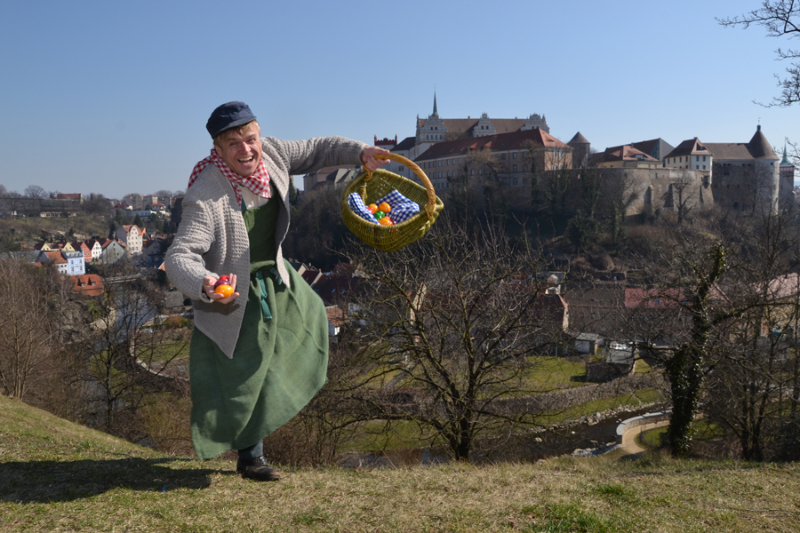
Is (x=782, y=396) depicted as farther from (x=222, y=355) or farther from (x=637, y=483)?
(x=222, y=355)

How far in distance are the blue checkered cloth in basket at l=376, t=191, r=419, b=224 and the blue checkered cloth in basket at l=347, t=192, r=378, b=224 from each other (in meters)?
0.19

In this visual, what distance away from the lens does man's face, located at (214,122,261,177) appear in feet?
11.4

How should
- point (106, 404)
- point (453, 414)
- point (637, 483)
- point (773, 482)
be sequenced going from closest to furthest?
point (637, 483), point (773, 482), point (453, 414), point (106, 404)

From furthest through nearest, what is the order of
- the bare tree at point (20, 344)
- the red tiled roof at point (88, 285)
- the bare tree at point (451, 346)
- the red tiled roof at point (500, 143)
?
the red tiled roof at point (500, 143), the red tiled roof at point (88, 285), the bare tree at point (20, 344), the bare tree at point (451, 346)

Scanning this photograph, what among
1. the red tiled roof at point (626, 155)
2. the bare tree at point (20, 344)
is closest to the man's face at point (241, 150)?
the bare tree at point (20, 344)

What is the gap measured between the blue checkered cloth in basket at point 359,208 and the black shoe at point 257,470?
71.7 inches

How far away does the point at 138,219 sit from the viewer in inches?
4144

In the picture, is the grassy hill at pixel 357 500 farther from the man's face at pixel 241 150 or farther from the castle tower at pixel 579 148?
the castle tower at pixel 579 148

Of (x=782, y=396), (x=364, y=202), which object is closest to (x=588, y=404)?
(x=782, y=396)

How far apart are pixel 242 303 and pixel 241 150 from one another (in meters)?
0.91

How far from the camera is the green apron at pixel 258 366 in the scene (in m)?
3.46

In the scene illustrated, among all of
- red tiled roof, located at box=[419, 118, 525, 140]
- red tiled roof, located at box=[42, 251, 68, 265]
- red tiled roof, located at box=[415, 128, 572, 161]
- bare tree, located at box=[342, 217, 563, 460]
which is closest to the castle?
red tiled roof, located at box=[415, 128, 572, 161]

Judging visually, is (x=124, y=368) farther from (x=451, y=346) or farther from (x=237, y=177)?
(x=237, y=177)

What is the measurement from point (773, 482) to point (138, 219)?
113m
